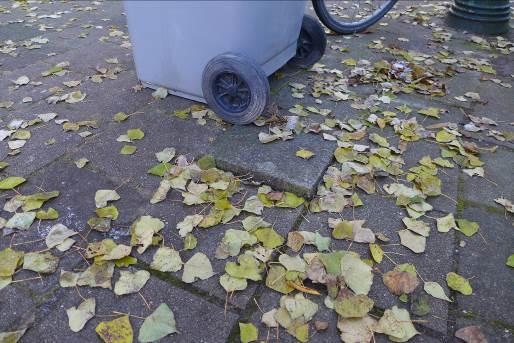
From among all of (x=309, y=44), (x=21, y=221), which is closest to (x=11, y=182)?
(x=21, y=221)

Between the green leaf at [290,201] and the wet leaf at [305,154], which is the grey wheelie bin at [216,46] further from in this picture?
the green leaf at [290,201]

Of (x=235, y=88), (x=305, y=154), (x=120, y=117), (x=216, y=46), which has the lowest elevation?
(x=120, y=117)

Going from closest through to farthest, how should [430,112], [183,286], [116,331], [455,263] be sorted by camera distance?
[116,331] → [183,286] → [455,263] → [430,112]

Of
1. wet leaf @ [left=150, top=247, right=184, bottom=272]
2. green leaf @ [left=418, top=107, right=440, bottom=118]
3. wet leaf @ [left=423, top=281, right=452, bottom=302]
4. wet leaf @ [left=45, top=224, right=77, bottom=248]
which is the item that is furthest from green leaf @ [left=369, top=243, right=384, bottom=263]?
green leaf @ [left=418, top=107, right=440, bottom=118]

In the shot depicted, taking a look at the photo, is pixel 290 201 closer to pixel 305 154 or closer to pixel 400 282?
pixel 305 154

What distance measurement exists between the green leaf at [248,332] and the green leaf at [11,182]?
40.6 inches

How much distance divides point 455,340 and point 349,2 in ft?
12.5

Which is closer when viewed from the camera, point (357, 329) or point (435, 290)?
point (357, 329)

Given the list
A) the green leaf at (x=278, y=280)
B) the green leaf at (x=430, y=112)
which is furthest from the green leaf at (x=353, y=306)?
the green leaf at (x=430, y=112)

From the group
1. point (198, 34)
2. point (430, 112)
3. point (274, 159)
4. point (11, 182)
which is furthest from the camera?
point (430, 112)

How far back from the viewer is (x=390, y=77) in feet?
8.20

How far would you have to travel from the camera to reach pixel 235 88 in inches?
70.6

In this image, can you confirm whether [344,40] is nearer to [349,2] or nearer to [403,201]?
[349,2]

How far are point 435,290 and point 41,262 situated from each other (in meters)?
1.18
